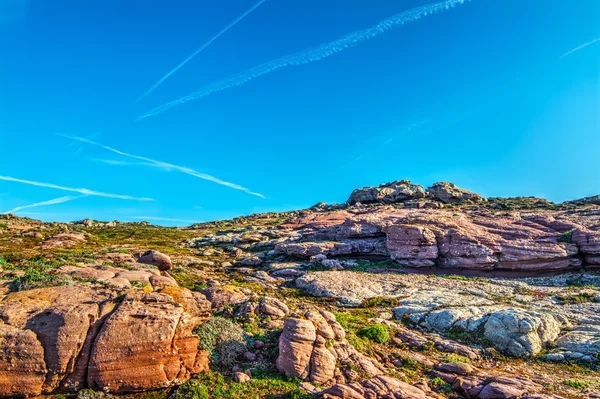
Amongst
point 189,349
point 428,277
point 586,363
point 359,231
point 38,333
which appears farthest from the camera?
point 359,231

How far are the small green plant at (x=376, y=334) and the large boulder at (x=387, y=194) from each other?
82789 mm

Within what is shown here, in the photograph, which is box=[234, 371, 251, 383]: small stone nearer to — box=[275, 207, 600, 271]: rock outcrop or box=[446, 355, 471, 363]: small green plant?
box=[446, 355, 471, 363]: small green plant

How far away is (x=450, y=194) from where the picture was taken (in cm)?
8969

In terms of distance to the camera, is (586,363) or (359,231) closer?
(586,363)

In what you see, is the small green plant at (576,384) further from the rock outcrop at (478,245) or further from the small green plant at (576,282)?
the rock outcrop at (478,245)

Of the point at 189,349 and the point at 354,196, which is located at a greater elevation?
the point at 354,196

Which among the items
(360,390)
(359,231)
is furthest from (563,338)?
(359,231)

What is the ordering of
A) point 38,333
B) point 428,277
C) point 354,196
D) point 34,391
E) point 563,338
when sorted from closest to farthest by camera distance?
1. point 34,391
2. point 38,333
3. point 563,338
4. point 428,277
5. point 354,196

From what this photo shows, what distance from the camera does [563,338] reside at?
1634 cm

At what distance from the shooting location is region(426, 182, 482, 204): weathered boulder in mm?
88500

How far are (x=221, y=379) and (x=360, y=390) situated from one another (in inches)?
187

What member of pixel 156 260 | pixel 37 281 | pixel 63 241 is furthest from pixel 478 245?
pixel 63 241

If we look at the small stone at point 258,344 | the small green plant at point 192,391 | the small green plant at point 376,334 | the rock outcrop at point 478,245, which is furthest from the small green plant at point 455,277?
the small green plant at point 192,391

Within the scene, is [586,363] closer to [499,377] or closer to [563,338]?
[563,338]
